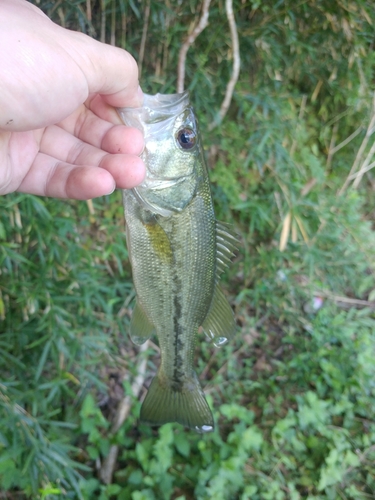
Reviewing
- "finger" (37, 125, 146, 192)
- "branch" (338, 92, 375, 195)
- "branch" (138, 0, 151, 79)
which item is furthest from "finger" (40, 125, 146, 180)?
"branch" (338, 92, 375, 195)

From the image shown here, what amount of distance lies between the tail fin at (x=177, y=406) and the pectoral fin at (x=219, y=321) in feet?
A: 0.89

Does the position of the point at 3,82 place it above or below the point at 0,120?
above

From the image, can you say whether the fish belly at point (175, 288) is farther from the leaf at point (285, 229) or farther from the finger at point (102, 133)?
the leaf at point (285, 229)

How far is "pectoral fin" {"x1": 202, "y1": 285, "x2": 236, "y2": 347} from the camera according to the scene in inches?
65.5

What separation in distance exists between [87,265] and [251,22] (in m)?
2.04

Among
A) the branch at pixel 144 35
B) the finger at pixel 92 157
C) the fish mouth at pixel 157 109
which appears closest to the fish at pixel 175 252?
the fish mouth at pixel 157 109

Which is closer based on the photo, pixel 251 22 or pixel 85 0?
pixel 85 0

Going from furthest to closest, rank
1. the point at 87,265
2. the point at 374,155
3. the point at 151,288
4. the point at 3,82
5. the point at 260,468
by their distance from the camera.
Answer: the point at 374,155
the point at 260,468
the point at 87,265
the point at 151,288
the point at 3,82

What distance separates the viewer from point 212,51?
2.65 m

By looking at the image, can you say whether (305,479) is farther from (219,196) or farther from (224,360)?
(219,196)

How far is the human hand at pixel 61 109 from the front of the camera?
1085 millimetres

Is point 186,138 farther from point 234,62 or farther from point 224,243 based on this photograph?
point 234,62

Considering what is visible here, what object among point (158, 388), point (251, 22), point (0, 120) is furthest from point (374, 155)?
point (0, 120)

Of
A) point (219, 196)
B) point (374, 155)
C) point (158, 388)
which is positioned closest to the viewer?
point (158, 388)
